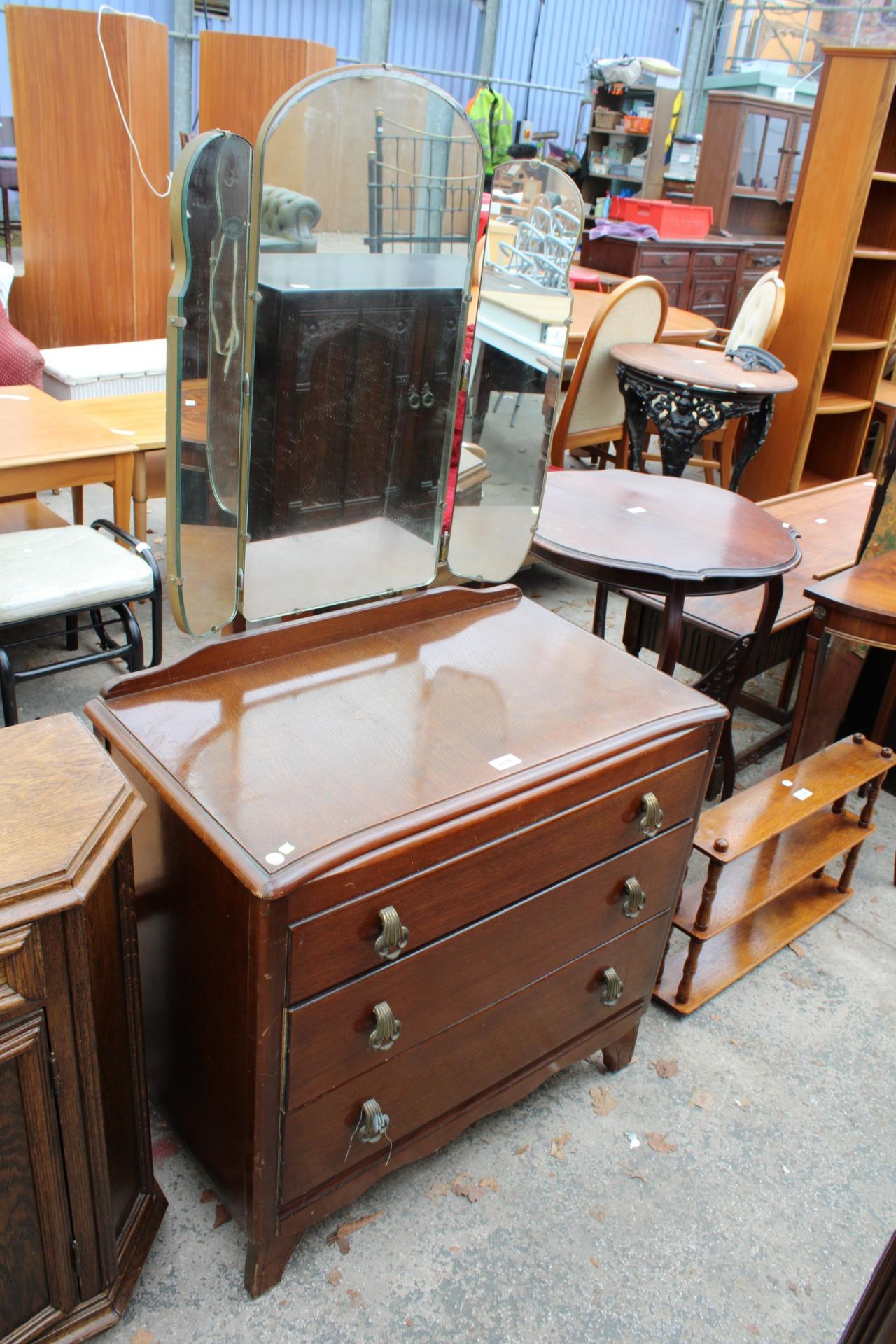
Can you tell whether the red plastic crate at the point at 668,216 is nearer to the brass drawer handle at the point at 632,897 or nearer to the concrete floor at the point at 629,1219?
the concrete floor at the point at 629,1219

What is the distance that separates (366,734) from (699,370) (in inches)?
129

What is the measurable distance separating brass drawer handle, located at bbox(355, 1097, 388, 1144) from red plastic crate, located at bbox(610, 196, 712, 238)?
7066mm

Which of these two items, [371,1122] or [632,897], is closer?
[371,1122]

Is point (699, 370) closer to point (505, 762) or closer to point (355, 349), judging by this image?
point (355, 349)

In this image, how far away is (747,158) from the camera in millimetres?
8211

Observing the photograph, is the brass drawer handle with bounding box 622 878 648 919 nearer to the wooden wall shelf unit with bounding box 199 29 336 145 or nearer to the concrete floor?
the concrete floor

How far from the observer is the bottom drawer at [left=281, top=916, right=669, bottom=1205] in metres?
1.52

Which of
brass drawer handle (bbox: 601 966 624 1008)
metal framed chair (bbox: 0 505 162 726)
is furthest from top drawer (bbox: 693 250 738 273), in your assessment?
brass drawer handle (bbox: 601 966 624 1008)

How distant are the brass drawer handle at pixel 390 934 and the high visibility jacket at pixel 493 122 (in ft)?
27.6

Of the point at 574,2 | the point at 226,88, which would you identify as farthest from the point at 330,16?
the point at 226,88

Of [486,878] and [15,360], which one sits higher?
[15,360]

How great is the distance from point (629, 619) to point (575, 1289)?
189 centimetres

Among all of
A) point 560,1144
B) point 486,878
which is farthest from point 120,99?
point 560,1144

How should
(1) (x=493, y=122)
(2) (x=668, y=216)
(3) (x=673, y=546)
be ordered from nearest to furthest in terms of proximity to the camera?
(3) (x=673, y=546)
(2) (x=668, y=216)
(1) (x=493, y=122)
